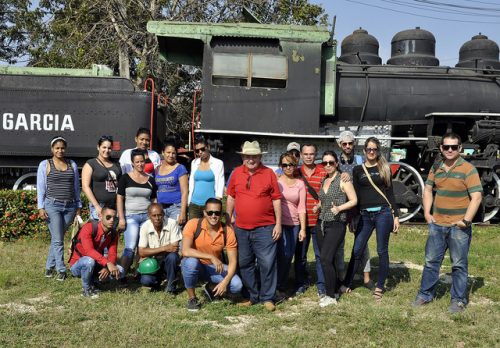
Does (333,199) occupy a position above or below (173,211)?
above

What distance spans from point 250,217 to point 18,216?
4.76 meters

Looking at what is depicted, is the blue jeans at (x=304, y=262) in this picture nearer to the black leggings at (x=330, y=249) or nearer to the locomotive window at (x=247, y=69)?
the black leggings at (x=330, y=249)

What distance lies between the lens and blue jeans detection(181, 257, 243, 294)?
5.28 meters

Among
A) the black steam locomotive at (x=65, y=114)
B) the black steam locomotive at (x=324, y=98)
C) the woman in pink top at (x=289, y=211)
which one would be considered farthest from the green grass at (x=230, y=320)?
the black steam locomotive at (x=324, y=98)

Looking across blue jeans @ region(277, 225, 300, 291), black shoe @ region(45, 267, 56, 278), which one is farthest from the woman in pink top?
black shoe @ region(45, 267, 56, 278)

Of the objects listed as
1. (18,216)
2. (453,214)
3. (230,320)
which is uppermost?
(453,214)

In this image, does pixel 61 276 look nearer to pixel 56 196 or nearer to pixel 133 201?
pixel 56 196

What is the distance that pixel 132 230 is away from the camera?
19.7 ft

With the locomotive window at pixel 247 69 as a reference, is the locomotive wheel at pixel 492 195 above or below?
below

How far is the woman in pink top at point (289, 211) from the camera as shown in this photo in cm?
568

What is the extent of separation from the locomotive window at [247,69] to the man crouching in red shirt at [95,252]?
4063 mm

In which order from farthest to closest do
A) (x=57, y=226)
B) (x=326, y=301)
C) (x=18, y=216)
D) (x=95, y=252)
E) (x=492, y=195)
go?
(x=492, y=195) < (x=18, y=216) < (x=57, y=226) < (x=95, y=252) < (x=326, y=301)

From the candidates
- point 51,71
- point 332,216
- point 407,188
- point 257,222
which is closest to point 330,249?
point 332,216

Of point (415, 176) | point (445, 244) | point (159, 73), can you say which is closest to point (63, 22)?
point (159, 73)
